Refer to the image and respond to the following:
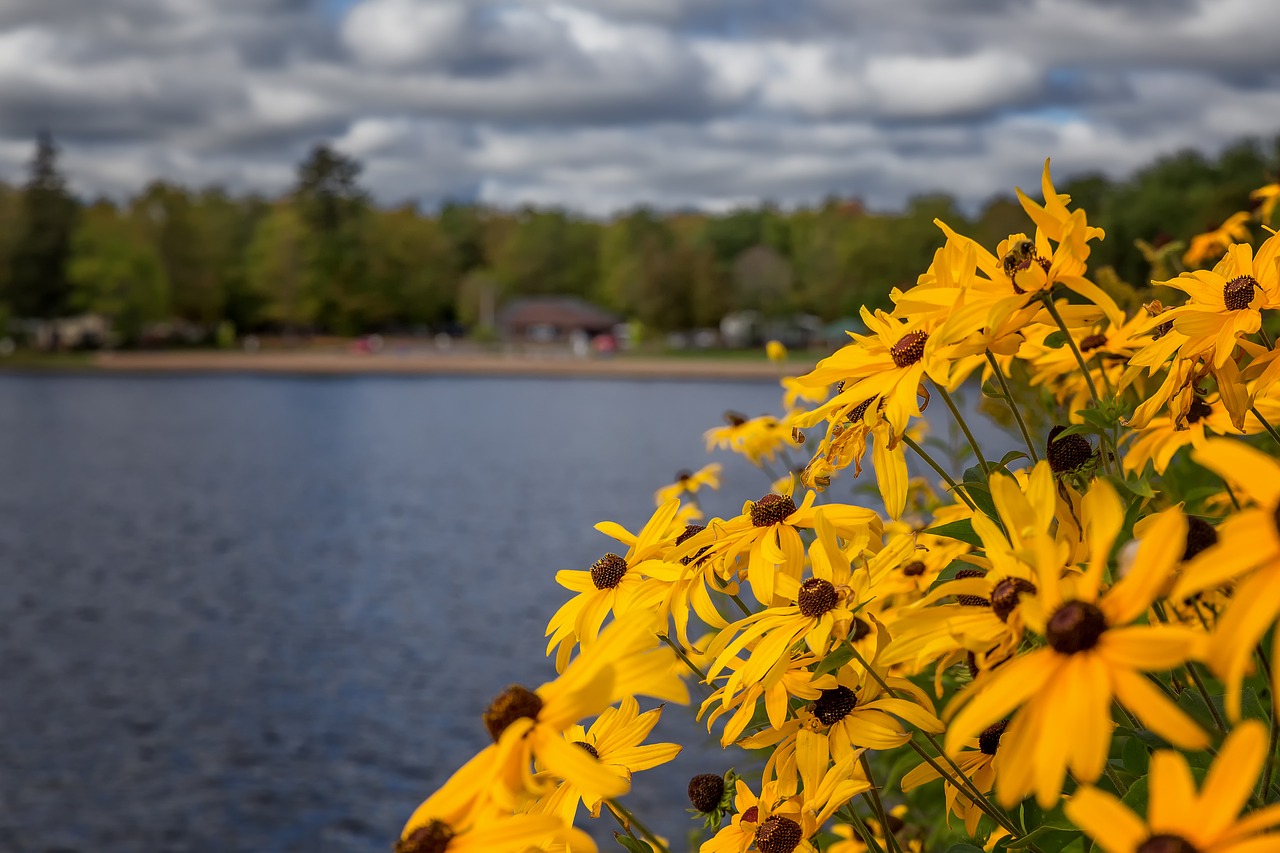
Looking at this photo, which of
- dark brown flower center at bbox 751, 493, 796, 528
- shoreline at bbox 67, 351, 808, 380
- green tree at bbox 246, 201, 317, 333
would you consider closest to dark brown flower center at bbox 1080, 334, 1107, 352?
dark brown flower center at bbox 751, 493, 796, 528

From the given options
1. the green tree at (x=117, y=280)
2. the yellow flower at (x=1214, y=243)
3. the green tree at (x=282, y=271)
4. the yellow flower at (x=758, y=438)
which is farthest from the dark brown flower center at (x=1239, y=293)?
the green tree at (x=282, y=271)

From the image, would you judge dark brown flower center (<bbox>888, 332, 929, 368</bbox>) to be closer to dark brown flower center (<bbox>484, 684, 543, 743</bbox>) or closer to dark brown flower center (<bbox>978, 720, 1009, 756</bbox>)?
dark brown flower center (<bbox>978, 720, 1009, 756</bbox>)

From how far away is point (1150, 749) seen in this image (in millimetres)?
1218

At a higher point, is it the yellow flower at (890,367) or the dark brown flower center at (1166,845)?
the yellow flower at (890,367)

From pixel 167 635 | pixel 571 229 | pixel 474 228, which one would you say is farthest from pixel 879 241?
pixel 167 635

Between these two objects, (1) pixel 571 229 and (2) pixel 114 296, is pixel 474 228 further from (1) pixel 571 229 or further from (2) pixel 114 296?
(2) pixel 114 296

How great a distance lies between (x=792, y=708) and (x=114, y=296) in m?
74.6

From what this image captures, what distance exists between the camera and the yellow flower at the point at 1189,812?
0.65 m

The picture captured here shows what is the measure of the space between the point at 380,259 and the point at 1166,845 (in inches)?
3218

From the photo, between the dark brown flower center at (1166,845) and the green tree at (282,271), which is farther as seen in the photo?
the green tree at (282,271)

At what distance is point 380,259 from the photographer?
261 ft

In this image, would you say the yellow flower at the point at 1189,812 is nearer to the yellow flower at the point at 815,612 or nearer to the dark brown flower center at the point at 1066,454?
the yellow flower at the point at 815,612

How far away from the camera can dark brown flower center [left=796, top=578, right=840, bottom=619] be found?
1.29 m

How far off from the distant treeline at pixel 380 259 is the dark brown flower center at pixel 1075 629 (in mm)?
58495
